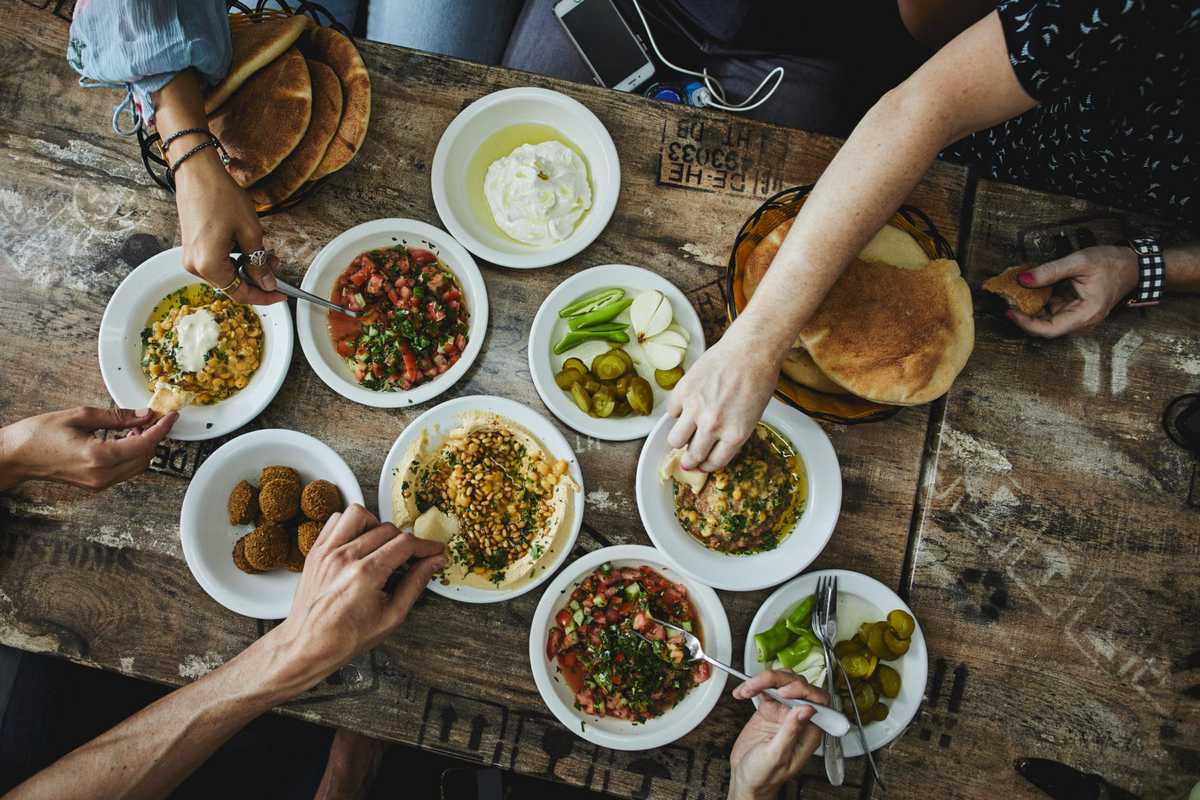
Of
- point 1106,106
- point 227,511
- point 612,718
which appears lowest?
point 612,718

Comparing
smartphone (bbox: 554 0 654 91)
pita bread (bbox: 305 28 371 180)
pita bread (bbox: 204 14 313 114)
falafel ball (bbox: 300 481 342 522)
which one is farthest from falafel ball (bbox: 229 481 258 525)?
smartphone (bbox: 554 0 654 91)

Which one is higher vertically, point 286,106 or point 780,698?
point 286,106

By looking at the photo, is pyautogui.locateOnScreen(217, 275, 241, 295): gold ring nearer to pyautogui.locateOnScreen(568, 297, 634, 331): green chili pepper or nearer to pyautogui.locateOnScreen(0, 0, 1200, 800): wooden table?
pyautogui.locateOnScreen(0, 0, 1200, 800): wooden table

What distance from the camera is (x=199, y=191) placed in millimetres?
1793

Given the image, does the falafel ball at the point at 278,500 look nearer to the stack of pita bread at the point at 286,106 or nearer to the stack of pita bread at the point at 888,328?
the stack of pita bread at the point at 286,106

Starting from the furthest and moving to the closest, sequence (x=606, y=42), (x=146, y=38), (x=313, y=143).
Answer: (x=606, y=42) → (x=313, y=143) → (x=146, y=38)

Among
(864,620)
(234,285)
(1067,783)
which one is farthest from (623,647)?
(234,285)

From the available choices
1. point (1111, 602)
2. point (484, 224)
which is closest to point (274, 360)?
point (484, 224)

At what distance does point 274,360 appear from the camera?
2.09 metres

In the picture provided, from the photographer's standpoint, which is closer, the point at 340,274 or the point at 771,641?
the point at 771,641

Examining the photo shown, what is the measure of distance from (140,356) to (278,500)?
63 centimetres

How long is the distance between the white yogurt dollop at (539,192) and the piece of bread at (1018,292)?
1194mm

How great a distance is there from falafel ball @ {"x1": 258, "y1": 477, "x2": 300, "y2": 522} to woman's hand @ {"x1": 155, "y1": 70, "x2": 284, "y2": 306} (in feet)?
1.97

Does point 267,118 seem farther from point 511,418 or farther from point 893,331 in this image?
point 893,331
